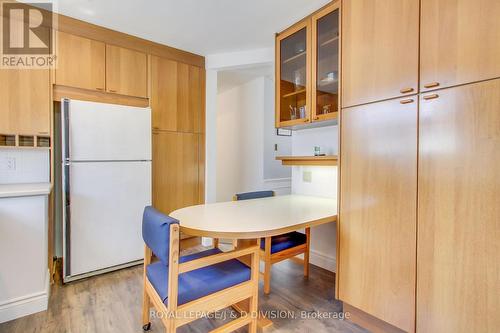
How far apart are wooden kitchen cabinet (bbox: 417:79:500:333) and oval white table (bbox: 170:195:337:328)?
61cm

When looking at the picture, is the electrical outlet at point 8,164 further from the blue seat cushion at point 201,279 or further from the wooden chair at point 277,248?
the wooden chair at point 277,248

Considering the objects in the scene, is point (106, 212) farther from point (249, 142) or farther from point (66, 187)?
point (249, 142)

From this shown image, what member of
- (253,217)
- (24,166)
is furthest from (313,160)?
(24,166)

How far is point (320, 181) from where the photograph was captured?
2.44 meters

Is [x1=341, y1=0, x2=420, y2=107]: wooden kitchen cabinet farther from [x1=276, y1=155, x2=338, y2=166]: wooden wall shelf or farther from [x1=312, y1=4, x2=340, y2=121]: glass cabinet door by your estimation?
[x1=276, y1=155, x2=338, y2=166]: wooden wall shelf

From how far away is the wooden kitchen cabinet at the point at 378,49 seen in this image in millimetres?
1328

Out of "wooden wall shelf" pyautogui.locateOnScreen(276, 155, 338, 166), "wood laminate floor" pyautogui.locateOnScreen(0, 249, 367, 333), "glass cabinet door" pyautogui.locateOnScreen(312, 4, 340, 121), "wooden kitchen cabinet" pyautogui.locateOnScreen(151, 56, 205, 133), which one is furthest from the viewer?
"wooden kitchen cabinet" pyautogui.locateOnScreen(151, 56, 205, 133)

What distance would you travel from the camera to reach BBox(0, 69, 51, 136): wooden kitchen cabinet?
6.76 ft

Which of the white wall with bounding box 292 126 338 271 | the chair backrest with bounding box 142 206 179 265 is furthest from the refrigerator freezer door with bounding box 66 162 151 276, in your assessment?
the white wall with bounding box 292 126 338 271

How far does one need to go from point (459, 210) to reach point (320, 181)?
1310 mm

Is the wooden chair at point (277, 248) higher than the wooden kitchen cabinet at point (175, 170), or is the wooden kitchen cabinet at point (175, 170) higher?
the wooden kitchen cabinet at point (175, 170)

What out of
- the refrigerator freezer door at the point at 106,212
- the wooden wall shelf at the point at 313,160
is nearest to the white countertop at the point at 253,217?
the wooden wall shelf at the point at 313,160

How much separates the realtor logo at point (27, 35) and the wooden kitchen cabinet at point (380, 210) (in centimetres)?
270

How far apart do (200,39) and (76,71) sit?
4.29ft
